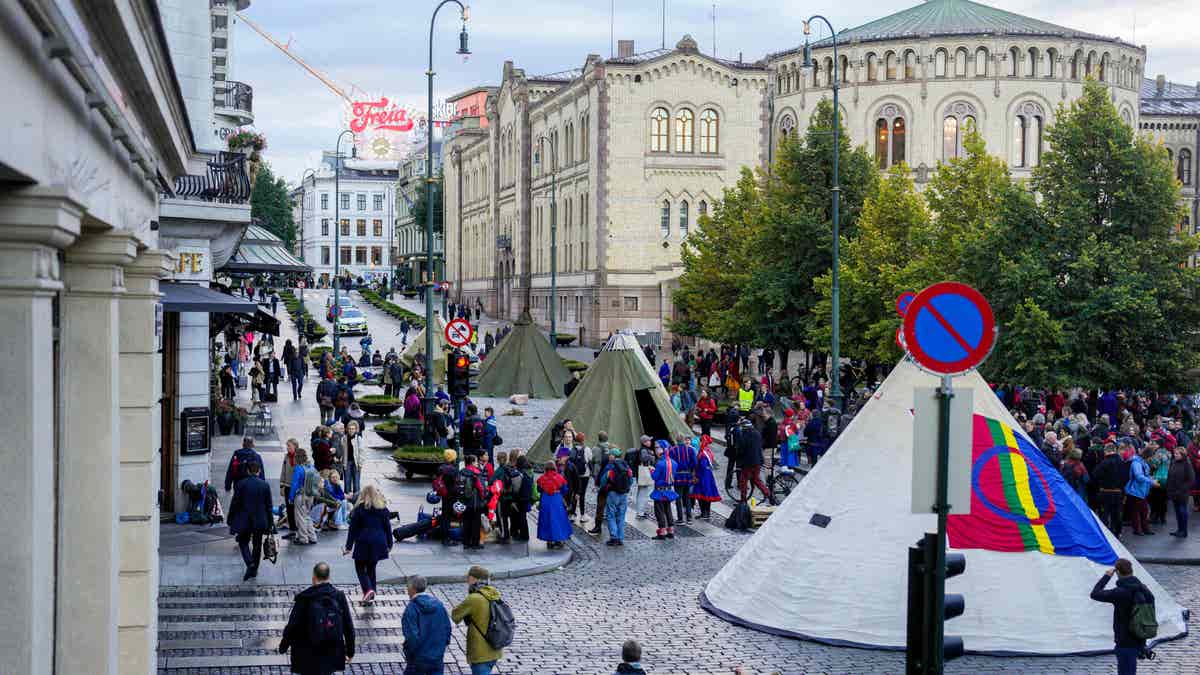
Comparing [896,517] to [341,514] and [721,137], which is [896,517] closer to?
[341,514]

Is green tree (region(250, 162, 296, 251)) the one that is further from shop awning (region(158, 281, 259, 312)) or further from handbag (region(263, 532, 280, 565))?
handbag (region(263, 532, 280, 565))

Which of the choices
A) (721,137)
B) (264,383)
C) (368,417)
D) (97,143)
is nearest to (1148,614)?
(97,143)

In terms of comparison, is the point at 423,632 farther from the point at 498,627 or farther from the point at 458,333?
the point at 458,333

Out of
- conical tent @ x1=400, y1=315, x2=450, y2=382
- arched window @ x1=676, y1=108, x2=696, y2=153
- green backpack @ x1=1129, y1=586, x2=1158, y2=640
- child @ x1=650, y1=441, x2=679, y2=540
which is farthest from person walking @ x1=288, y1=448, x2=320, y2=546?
arched window @ x1=676, y1=108, x2=696, y2=153

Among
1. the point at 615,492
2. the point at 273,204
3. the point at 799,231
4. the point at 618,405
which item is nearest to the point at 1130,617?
the point at 615,492

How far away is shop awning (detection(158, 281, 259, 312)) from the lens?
19172 millimetres

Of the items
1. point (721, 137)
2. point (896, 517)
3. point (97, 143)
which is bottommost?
point (896, 517)

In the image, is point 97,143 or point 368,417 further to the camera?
point 368,417

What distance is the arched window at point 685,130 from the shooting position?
73.2 metres

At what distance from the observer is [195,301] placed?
1944 cm

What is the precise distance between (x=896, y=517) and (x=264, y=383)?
108 ft

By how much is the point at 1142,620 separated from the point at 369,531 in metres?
8.37

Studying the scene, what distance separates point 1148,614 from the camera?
12.7 meters

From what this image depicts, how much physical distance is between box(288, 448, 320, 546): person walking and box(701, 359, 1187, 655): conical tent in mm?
7009
